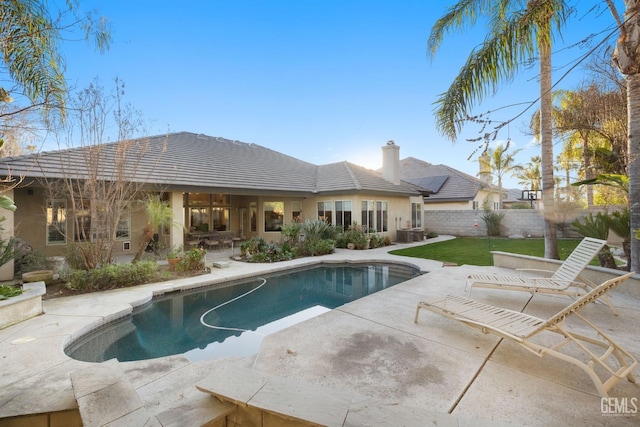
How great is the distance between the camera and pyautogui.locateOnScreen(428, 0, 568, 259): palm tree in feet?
19.5

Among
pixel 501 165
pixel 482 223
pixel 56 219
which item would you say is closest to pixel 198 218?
pixel 56 219

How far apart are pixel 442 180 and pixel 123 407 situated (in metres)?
29.8

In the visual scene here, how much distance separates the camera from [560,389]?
319 cm

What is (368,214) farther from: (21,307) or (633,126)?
(21,307)

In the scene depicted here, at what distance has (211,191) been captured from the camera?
43.3 feet

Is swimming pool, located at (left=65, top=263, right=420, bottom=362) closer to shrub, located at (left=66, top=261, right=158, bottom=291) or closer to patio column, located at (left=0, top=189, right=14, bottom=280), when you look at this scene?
shrub, located at (left=66, top=261, right=158, bottom=291)

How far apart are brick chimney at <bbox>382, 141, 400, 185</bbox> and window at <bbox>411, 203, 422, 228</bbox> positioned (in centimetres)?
276

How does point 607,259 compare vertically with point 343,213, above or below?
below

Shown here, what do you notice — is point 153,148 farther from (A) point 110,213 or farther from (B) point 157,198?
(A) point 110,213

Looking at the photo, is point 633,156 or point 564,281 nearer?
point 564,281

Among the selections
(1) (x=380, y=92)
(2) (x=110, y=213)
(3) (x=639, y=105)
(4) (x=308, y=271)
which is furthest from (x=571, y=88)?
(2) (x=110, y=213)

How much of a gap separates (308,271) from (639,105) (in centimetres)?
1024

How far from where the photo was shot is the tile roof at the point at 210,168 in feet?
32.0

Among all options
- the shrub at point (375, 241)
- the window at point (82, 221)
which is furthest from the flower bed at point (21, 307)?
the shrub at point (375, 241)
